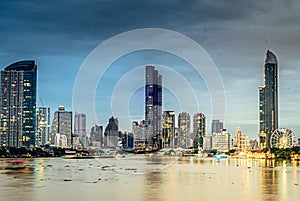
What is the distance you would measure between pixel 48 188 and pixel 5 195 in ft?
28.1

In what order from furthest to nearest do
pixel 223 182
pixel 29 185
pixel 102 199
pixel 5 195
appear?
pixel 223 182 → pixel 29 185 → pixel 5 195 → pixel 102 199

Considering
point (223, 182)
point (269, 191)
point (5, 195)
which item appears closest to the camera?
point (5, 195)

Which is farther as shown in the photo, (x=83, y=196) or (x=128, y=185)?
(x=128, y=185)

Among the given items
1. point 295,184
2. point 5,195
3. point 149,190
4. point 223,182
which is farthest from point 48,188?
point 295,184

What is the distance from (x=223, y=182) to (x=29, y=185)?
26478 mm

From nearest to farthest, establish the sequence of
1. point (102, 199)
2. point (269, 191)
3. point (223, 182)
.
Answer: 1. point (102, 199)
2. point (269, 191)
3. point (223, 182)

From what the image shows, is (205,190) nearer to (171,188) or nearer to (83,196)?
(171,188)

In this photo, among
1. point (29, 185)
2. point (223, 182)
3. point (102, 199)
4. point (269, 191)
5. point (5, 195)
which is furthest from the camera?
point (223, 182)

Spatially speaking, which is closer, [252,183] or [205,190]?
[205,190]

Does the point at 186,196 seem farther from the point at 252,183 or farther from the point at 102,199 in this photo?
the point at 252,183

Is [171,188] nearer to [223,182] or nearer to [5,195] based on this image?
[223,182]

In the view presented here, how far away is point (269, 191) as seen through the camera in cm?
5688

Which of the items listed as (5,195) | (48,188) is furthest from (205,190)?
(5,195)

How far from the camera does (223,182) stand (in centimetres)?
6975
